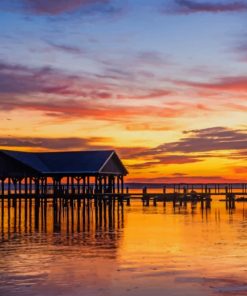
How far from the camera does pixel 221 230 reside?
3978 cm

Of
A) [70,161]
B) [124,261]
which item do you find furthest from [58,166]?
[124,261]

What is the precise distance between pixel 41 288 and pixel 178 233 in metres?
19.6

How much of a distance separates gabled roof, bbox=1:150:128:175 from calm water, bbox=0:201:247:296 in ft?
66.4

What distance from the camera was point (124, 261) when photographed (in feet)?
80.9

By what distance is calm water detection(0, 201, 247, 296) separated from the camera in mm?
19078

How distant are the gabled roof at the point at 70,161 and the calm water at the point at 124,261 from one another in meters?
20.2

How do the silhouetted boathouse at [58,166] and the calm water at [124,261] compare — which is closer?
the calm water at [124,261]

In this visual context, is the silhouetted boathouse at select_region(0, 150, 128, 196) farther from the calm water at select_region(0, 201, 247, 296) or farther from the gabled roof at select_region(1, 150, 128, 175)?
the calm water at select_region(0, 201, 247, 296)

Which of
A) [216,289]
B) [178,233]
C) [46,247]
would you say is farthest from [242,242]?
[216,289]

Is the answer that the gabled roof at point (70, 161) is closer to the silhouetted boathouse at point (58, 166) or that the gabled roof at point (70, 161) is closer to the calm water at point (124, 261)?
the silhouetted boathouse at point (58, 166)

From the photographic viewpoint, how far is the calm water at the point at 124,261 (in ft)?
62.6

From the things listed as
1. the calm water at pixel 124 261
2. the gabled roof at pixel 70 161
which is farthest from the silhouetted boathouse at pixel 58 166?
the calm water at pixel 124 261

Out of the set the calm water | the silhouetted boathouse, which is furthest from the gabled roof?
the calm water

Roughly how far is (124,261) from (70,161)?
3925cm
